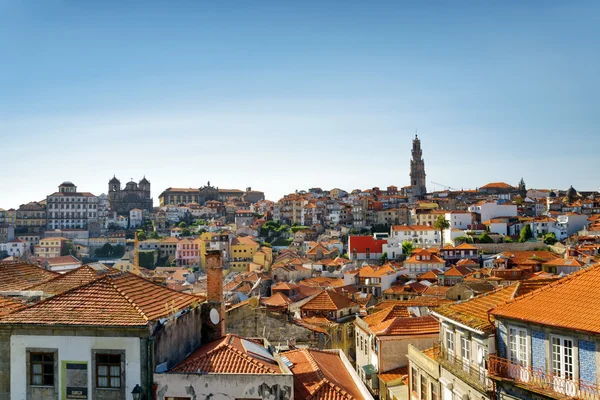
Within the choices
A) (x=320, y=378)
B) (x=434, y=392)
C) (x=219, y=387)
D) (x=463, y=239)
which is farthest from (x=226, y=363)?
(x=463, y=239)

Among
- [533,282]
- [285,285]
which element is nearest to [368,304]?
[285,285]

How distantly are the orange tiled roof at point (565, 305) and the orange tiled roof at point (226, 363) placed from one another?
6.61 metres

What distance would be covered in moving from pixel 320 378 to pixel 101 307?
6273 mm

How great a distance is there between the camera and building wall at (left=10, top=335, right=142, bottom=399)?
13508 mm

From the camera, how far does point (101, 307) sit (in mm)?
14117

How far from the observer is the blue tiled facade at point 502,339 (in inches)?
624

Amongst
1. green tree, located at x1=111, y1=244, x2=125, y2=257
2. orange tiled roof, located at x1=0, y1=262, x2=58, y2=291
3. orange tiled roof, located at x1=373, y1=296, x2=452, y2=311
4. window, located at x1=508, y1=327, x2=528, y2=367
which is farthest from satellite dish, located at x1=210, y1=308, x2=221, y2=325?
green tree, located at x1=111, y1=244, x2=125, y2=257

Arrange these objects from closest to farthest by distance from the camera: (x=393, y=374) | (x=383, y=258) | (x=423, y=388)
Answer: (x=423, y=388) → (x=393, y=374) → (x=383, y=258)

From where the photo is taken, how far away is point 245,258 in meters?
118

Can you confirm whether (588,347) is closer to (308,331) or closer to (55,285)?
(55,285)

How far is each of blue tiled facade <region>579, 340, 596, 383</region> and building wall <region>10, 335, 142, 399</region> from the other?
33.7 ft

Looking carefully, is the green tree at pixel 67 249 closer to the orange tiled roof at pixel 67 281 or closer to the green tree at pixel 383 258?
the green tree at pixel 383 258

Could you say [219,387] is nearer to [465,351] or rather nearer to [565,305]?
[465,351]

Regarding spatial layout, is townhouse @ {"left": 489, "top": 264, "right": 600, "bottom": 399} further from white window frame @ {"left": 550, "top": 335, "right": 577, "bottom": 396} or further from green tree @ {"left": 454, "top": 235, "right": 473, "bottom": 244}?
green tree @ {"left": 454, "top": 235, "right": 473, "bottom": 244}
